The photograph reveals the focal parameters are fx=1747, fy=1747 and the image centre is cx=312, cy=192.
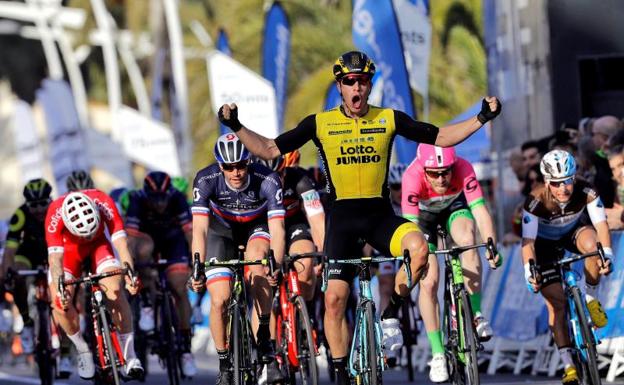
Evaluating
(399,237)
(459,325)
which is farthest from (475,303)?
(399,237)

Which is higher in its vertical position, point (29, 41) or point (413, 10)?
point (29, 41)

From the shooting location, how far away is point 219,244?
48.2 ft

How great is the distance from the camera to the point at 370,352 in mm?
11969

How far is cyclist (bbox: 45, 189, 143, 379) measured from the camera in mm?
15031

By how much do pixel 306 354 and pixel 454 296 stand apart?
62.2 inches

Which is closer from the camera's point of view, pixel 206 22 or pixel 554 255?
pixel 554 255

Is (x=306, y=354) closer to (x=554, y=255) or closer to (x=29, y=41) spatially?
(x=554, y=255)

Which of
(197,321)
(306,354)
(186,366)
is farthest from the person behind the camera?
(197,321)

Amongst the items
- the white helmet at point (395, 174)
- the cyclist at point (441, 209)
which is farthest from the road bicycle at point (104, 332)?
the white helmet at point (395, 174)

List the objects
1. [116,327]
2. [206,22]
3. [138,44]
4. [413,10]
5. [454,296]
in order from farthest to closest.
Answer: [138,44] → [206,22] → [413,10] → [116,327] → [454,296]

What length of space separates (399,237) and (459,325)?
116 centimetres

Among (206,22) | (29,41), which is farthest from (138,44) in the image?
(29,41)

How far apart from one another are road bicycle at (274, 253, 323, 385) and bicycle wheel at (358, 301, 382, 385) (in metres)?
1.43

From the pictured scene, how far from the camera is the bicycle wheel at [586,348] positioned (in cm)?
1273
